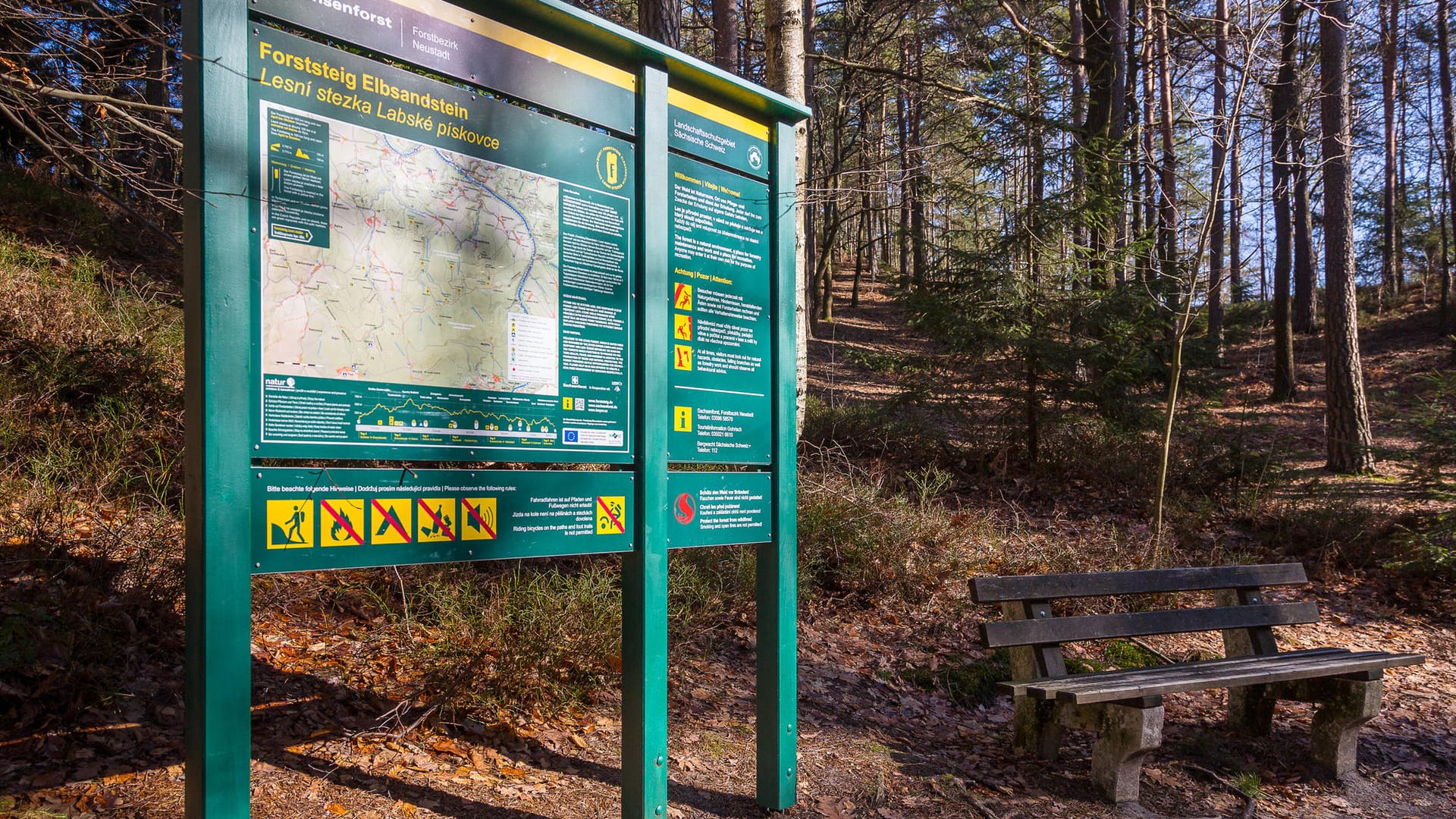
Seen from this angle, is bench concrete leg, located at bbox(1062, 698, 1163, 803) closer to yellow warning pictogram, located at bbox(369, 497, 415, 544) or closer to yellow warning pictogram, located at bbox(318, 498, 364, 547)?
yellow warning pictogram, located at bbox(369, 497, 415, 544)

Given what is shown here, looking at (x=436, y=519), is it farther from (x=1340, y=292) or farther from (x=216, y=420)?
(x=1340, y=292)

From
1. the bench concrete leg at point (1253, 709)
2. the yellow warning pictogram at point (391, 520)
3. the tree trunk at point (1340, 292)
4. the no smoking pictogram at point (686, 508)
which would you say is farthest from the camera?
the tree trunk at point (1340, 292)

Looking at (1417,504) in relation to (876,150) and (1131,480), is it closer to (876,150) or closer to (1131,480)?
(1131,480)

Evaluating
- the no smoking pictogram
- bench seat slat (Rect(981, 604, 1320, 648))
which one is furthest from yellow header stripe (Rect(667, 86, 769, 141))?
bench seat slat (Rect(981, 604, 1320, 648))

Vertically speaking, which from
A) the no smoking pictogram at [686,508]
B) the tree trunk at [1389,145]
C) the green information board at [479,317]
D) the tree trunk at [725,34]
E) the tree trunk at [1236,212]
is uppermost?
the tree trunk at [1389,145]

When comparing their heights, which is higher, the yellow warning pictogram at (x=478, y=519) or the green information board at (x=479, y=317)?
the green information board at (x=479, y=317)

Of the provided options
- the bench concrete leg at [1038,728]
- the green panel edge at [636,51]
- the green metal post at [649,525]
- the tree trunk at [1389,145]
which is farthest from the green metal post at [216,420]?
the tree trunk at [1389,145]

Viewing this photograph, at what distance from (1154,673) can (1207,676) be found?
0.23m

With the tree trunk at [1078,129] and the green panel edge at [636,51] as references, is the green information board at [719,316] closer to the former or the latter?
the green panel edge at [636,51]

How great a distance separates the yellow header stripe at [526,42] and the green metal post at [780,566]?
37.0 inches

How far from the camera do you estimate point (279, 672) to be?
4156mm

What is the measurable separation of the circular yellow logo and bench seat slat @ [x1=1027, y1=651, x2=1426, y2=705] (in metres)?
2.84

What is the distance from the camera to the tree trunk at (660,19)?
23.4ft

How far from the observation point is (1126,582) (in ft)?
15.6
